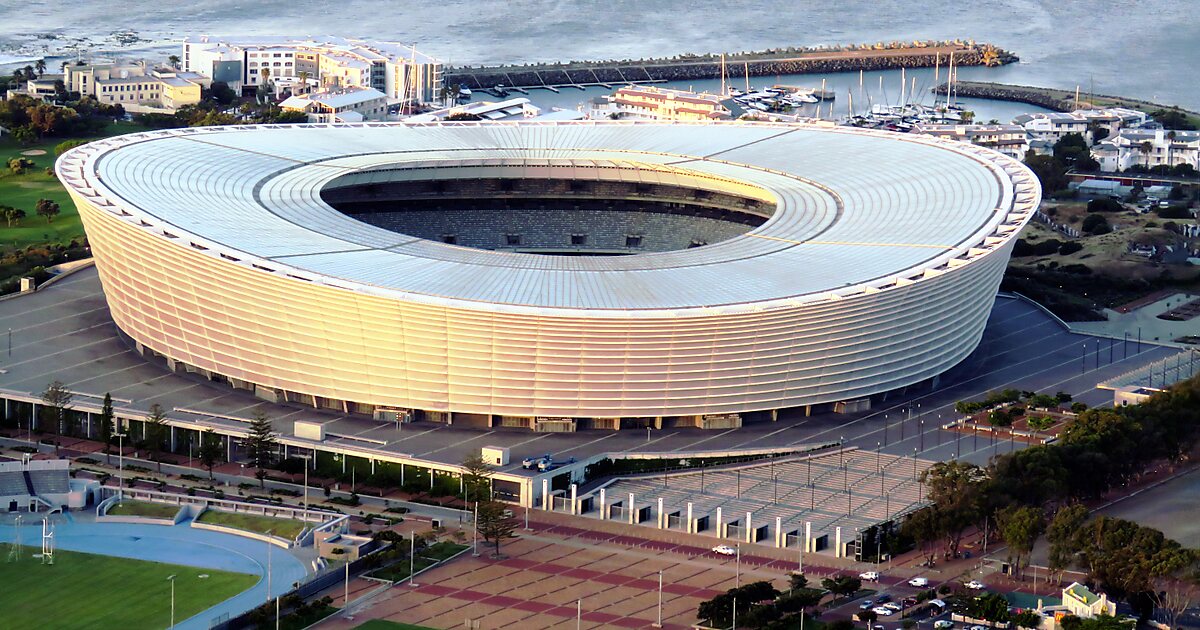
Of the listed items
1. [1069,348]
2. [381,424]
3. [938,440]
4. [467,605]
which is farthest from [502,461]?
[1069,348]

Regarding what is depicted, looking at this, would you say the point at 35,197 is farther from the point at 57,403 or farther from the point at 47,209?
the point at 57,403

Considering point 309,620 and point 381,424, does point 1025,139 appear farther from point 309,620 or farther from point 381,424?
point 309,620

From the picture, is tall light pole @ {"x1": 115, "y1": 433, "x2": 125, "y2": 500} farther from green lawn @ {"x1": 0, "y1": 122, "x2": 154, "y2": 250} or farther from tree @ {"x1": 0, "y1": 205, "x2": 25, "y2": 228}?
tree @ {"x1": 0, "y1": 205, "x2": 25, "y2": 228}

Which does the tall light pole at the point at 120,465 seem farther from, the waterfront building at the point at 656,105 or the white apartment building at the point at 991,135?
the white apartment building at the point at 991,135

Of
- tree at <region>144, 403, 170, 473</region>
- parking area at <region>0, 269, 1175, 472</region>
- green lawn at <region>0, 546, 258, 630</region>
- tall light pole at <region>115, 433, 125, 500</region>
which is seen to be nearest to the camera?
green lawn at <region>0, 546, 258, 630</region>

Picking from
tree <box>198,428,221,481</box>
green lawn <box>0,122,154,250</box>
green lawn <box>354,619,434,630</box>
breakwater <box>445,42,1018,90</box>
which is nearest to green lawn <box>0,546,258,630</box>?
green lawn <box>354,619,434,630</box>

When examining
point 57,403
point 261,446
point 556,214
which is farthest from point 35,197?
point 261,446
